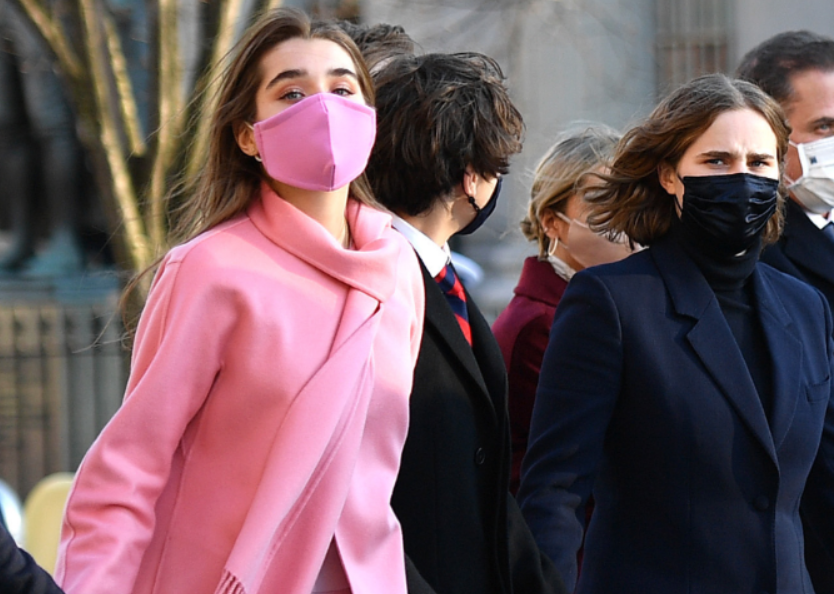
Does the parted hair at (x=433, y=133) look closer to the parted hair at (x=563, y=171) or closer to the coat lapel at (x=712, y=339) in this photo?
the coat lapel at (x=712, y=339)

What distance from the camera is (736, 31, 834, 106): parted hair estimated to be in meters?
4.17

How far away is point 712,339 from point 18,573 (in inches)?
64.3

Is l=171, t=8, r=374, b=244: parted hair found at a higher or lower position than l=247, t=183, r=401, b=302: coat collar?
higher

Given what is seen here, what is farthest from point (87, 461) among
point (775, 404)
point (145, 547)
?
point (775, 404)

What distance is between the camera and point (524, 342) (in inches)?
150

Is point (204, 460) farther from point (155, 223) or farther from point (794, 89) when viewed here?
point (155, 223)

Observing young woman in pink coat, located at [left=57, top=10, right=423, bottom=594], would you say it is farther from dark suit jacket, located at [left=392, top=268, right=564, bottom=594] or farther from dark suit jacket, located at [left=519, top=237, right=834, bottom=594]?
dark suit jacket, located at [left=519, top=237, right=834, bottom=594]

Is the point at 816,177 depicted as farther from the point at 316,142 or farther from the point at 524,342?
the point at 316,142

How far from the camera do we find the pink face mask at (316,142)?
8.66ft

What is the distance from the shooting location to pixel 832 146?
4.08 meters

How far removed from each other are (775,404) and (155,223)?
11.3ft

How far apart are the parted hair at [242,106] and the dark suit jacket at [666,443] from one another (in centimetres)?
60

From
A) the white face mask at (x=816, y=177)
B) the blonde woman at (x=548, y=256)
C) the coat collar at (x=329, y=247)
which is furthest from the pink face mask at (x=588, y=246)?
the coat collar at (x=329, y=247)

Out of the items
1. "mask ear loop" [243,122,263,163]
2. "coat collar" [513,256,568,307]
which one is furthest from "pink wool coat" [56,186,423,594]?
"coat collar" [513,256,568,307]
